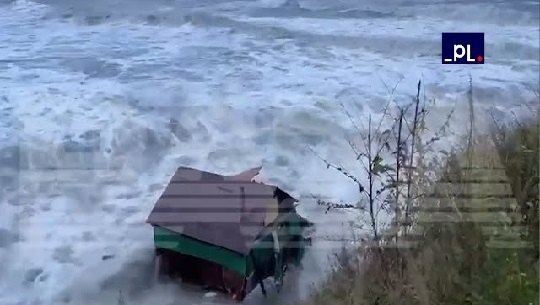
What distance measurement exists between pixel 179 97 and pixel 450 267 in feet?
2.49

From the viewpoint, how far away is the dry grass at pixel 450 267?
1.36m

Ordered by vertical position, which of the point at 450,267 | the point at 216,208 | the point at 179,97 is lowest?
the point at 450,267

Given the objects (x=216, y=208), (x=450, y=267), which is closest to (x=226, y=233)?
(x=216, y=208)

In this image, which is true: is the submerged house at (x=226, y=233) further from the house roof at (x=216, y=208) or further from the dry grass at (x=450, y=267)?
the dry grass at (x=450, y=267)

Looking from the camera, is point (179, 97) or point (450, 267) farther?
point (179, 97)

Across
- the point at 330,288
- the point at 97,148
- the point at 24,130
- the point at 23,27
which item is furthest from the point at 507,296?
the point at 23,27

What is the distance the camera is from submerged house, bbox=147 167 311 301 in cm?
141

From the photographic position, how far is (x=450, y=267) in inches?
54.1

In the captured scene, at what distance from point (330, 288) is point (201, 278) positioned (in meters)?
0.26

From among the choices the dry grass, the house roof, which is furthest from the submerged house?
the dry grass

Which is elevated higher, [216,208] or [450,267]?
[216,208]

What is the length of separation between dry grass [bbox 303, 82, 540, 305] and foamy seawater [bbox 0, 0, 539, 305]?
0.10 meters

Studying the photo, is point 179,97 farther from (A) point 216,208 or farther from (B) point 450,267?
(B) point 450,267

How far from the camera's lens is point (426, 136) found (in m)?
1.58
